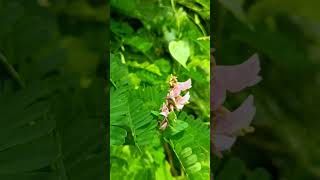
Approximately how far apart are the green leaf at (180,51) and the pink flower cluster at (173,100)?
36mm

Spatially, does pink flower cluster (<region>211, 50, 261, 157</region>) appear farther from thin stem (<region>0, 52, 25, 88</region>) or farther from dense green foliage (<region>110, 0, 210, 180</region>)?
thin stem (<region>0, 52, 25, 88</region>)

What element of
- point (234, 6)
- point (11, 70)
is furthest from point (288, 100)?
point (11, 70)

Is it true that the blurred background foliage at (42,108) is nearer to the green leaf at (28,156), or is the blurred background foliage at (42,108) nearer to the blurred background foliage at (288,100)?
the green leaf at (28,156)

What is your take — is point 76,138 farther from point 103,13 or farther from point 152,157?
point 103,13

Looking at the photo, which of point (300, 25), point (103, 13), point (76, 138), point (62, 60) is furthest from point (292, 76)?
point (76, 138)

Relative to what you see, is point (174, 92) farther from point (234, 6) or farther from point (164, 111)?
point (234, 6)

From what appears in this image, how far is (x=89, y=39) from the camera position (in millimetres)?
969

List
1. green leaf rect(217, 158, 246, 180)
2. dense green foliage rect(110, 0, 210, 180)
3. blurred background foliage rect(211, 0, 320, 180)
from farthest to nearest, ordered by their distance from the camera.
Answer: blurred background foliage rect(211, 0, 320, 180) < green leaf rect(217, 158, 246, 180) < dense green foliage rect(110, 0, 210, 180)

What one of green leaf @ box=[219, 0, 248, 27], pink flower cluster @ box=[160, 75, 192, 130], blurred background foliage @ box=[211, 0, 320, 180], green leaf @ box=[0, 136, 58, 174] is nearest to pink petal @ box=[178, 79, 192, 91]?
pink flower cluster @ box=[160, 75, 192, 130]

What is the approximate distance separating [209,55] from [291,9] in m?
0.57

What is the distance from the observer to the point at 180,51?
0.54 meters

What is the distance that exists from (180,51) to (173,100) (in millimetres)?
70

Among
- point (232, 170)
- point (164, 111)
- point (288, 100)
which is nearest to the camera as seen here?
point (164, 111)

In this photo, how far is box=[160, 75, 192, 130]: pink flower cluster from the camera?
48 cm
